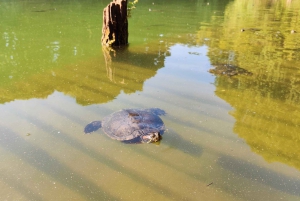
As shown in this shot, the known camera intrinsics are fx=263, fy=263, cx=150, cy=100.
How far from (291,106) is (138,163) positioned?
123 inches

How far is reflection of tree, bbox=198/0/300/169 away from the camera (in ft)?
12.4

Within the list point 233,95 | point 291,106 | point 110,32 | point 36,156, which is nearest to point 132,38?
point 110,32

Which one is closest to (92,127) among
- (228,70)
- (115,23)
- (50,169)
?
(50,169)

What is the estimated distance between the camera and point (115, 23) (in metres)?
8.40

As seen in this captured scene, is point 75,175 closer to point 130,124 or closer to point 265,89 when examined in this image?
point 130,124

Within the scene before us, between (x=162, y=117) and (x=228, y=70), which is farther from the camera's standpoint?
(x=228, y=70)

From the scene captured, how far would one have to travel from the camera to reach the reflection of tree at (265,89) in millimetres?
3789

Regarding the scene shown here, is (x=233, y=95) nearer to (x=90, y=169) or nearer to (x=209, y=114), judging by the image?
(x=209, y=114)

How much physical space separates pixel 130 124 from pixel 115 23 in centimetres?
544

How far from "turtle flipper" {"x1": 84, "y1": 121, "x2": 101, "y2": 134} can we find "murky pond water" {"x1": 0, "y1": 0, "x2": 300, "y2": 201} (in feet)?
0.38

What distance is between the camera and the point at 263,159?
11.2ft

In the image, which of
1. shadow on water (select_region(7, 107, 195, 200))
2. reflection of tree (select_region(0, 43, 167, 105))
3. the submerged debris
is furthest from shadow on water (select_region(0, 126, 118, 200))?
the submerged debris

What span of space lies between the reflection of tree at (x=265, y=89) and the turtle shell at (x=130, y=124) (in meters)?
1.27

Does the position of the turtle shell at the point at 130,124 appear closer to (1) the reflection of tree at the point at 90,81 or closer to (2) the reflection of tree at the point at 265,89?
(1) the reflection of tree at the point at 90,81
